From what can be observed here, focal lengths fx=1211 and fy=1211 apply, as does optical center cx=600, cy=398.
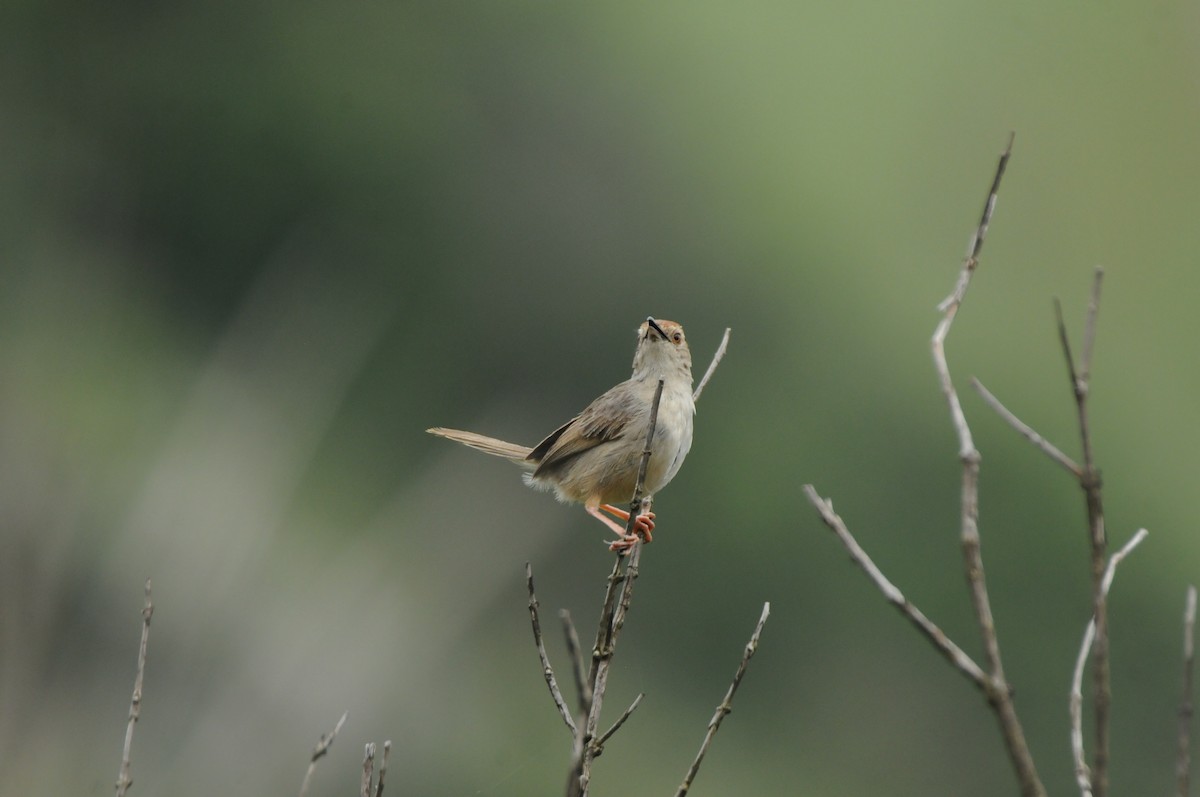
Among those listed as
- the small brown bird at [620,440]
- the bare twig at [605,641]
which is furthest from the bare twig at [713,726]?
the small brown bird at [620,440]

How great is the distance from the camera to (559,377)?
60.8 feet

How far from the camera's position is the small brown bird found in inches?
197

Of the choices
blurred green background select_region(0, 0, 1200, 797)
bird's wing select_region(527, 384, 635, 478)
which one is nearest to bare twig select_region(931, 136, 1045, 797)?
bird's wing select_region(527, 384, 635, 478)

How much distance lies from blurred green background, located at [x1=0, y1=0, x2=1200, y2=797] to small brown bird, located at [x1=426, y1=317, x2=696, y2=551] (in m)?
10.1

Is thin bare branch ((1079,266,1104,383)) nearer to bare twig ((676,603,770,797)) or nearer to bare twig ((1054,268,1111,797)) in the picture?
bare twig ((1054,268,1111,797))

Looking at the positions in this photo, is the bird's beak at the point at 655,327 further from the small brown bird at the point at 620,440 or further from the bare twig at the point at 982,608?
the bare twig at the point at 982,608

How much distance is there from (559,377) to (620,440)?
13.2 metres

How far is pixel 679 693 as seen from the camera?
18.4 meters

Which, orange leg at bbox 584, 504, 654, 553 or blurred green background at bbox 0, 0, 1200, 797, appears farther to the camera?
blurred green background at bbox 0, 0, 1200, 797

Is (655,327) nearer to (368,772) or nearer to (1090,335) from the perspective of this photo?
(368,772)

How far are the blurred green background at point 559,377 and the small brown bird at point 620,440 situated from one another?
33.3 feet

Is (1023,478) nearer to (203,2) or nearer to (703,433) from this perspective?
(703,433)

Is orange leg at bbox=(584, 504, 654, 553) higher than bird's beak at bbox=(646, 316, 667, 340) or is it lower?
lower

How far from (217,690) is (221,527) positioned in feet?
7.17
